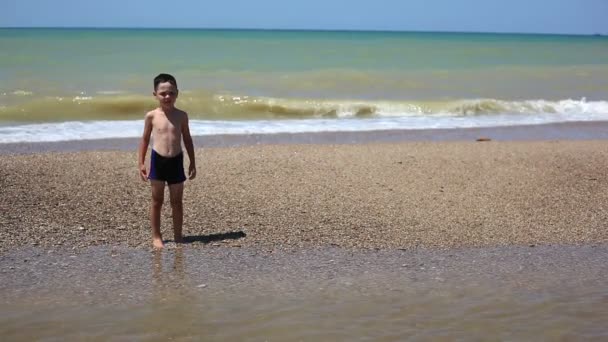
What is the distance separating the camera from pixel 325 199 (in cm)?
665

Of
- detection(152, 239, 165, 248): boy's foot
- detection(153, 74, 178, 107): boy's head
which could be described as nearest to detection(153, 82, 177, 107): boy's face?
detection(153, 74, 178, 107): boy's head

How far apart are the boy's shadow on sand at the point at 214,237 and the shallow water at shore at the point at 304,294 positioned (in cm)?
19

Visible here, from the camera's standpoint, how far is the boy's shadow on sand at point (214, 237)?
5.42 m

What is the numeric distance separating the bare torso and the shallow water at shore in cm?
71

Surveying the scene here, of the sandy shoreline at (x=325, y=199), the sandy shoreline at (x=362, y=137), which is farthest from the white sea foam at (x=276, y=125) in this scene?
the sandy shoreline at (x=325, y=199)

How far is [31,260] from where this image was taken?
192 inches

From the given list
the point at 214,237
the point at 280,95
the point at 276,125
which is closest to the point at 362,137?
the point at 276,125

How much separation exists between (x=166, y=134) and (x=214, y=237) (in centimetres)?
83

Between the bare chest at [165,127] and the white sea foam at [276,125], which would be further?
the white sea foam at [276,125]

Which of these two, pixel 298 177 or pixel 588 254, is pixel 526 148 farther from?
pixel 588 254

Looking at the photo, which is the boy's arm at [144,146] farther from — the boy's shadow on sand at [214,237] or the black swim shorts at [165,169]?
the boy's shadow on sand at [214,237]

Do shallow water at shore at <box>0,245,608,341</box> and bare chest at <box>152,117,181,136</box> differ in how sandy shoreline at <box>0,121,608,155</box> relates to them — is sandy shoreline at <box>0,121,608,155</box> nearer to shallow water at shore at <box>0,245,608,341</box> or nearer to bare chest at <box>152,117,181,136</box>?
bare chest at <box>152,117,181,136</box>

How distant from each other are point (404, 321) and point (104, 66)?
21.3 meters

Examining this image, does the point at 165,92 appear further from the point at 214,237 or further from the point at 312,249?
the point at 312,249
